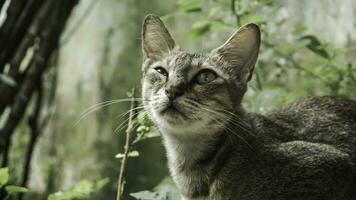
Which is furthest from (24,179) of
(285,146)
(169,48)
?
(285,146)

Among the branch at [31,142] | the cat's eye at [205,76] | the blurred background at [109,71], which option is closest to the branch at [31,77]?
the blurred background at [109,71]

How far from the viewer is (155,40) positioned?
245cm

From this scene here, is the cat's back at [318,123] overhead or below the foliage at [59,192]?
overhead

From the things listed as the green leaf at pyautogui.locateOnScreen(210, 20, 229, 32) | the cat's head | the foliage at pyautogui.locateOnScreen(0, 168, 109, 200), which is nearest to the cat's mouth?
the cat's head

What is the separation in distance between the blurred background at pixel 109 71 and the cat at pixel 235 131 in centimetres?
16

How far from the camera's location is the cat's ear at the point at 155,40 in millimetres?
2410

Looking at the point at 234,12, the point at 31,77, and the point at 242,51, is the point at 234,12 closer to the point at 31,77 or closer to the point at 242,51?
the point at 242,51

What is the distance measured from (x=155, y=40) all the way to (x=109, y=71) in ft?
6.91

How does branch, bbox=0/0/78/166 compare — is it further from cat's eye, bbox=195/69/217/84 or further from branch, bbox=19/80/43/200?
cat's eye, bbox=195/69/217/84

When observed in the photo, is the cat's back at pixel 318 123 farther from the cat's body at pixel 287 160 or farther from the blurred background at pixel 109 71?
the blurred background at pixel 109 71

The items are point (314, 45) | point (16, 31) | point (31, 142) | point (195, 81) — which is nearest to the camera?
point (195, 81)

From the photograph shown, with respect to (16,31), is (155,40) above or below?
below

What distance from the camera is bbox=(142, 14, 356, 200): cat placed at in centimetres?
210

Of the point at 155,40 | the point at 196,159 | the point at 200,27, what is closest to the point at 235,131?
the point at 196,159
